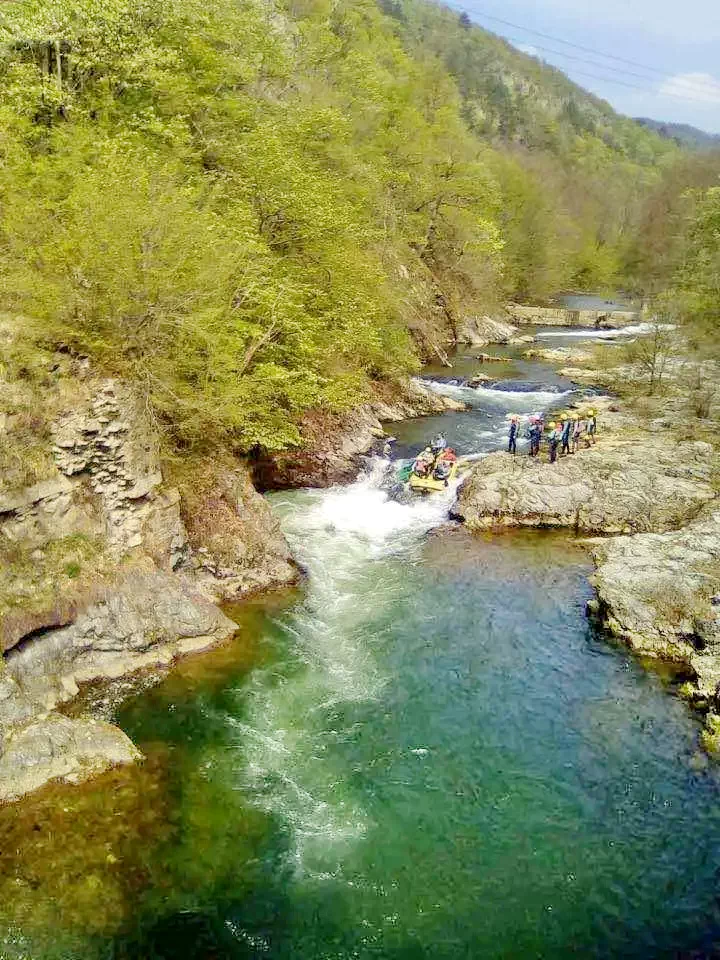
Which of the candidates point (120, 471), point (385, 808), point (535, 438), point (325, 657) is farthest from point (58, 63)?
point (385, 808)

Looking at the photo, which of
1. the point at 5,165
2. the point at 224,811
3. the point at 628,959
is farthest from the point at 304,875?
the point at 5,165

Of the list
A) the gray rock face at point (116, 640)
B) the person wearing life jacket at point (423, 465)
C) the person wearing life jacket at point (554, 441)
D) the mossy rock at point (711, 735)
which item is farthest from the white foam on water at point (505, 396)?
the gray rock face at point (116, 640)

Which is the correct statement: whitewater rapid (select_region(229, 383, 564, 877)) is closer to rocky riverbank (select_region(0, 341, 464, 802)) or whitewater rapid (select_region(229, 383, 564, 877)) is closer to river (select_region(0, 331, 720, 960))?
river (select_region(0, 331, 720, 960))

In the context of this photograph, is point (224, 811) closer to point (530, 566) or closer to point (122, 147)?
point (530, 566)

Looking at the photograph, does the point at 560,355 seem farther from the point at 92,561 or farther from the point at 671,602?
the point at 92,561

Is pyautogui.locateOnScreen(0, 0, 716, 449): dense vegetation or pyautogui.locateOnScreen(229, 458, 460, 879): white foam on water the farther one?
pyautogui.locateOnScreen(0, 0, 716, 449): dense vegetation

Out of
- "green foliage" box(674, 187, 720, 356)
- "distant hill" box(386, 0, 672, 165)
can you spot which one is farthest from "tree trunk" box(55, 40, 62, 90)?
"distant hill" box(386, 0, 672, 165)
